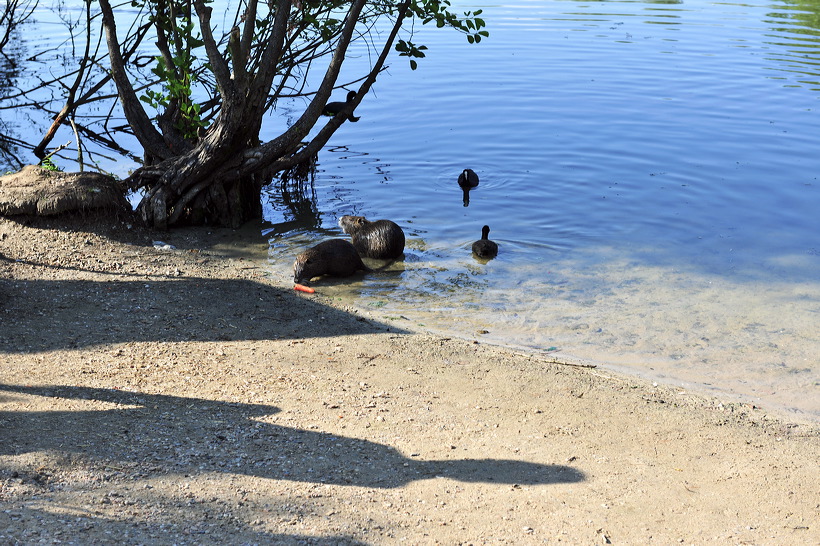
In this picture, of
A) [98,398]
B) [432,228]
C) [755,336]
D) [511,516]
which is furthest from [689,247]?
[98,398]

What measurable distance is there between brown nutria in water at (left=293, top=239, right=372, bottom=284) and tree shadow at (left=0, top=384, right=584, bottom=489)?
11.8 ft

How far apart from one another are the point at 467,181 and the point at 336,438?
735 cm

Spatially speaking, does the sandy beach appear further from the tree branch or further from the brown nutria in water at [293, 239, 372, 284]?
the tree branch

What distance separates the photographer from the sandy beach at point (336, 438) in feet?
15.3

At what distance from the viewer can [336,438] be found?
5711 mm

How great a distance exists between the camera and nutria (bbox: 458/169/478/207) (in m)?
12.4

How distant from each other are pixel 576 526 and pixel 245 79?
24.7 ft

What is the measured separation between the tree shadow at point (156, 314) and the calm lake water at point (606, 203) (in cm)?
82

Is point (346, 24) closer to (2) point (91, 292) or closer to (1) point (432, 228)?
(1) point (432, 228)

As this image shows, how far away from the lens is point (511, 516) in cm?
482

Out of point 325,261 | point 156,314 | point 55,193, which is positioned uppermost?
point 55,193

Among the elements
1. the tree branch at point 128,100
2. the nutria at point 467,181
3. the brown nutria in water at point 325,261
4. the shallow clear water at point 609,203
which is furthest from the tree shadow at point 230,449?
the nutria at point 467,181

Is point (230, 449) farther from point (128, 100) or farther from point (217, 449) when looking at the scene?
point (128, 100)

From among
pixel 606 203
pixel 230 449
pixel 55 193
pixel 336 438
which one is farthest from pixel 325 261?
pixel 606 203
